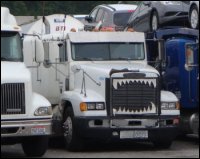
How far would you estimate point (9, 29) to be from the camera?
14273 millimetres

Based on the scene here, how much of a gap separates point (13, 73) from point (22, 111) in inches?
28.3

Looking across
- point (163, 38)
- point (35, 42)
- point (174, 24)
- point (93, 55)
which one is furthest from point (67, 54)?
point (174, 24)

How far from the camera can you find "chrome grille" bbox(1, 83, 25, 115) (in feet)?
42.4

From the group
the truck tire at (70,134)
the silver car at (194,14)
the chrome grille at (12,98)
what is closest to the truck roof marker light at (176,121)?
the truck tire at (70,134)

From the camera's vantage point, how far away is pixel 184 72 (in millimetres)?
16766

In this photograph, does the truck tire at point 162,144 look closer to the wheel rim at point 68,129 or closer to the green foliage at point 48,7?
the wheel rim at point 68,129

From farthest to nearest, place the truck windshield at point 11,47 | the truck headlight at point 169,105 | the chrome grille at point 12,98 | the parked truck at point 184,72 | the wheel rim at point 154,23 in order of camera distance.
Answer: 1. the wheel rim at point 154,23
2. the parked truck at point 184,72
3. the truck headlight at point 169,105
4. the truck windshield at point 11,47
5. the chrome grille at point 12,98

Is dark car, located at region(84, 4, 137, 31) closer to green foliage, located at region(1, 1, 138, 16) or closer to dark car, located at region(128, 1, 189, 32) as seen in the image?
dark car, located at region(128, 1, 189, 32)

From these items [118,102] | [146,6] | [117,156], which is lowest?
[117,156]

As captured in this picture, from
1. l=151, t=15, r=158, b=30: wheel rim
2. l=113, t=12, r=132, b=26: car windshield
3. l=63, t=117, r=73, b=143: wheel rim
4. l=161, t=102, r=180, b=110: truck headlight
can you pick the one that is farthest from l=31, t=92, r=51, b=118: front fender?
l=113, t=12, r=132, b=26: car windshield

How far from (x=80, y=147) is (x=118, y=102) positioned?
4.15ft

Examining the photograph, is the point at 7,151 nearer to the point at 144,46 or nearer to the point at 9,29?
the point at 9,29

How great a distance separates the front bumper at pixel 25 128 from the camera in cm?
1298

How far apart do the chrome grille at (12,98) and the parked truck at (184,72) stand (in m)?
4.78
